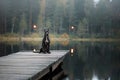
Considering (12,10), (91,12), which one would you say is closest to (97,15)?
(91,12)

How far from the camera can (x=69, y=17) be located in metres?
70.2

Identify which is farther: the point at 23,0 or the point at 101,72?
the point at 23,0

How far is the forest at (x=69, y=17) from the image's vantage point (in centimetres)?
6762

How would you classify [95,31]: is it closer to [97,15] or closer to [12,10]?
[97,15]

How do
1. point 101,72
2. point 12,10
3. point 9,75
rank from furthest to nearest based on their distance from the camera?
point 12,10, point 101,72, point 9,75

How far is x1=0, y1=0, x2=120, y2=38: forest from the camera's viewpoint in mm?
67625

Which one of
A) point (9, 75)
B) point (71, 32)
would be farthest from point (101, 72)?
point (71, 32)

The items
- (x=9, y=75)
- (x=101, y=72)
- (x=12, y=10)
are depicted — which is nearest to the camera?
(x=9, y=75)

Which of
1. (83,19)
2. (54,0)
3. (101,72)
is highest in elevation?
(54,0)

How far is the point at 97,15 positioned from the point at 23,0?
55.4ft

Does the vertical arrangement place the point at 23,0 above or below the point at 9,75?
above

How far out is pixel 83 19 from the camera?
6950 cm

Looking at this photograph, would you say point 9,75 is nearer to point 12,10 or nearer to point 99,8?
point 12,10

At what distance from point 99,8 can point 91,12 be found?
2.34 metres
